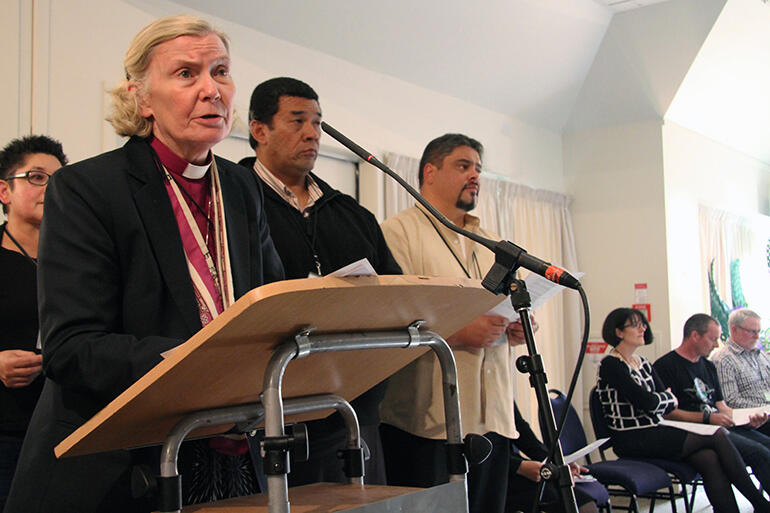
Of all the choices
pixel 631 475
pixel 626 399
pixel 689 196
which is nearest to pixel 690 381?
pixel 626 399

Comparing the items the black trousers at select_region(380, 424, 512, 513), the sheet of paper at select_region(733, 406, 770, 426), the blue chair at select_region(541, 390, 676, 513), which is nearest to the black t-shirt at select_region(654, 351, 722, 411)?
the sheet of paper at select_region(733, 406, 770, 426)

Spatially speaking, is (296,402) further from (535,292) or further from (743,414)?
(743,414)

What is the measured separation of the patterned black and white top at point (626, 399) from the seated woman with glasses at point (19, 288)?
3.48m

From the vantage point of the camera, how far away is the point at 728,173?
817 centimetres

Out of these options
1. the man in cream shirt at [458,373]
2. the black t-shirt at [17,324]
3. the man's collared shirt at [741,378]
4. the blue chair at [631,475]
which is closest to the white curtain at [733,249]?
the man's collared shirt at [741,378]

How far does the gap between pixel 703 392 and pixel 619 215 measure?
1.89 meters

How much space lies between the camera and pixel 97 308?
1233 millimetres

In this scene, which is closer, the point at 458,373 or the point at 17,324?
the point at 17,324

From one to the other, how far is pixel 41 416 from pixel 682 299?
637 centimetres

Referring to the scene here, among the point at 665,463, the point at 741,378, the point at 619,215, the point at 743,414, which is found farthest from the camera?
the point at 619,215

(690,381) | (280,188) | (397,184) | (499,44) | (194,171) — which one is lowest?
(690,381)

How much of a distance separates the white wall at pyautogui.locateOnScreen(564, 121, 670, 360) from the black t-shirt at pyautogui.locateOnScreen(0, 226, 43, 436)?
17.8ft

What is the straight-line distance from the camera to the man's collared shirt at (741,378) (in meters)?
5.91

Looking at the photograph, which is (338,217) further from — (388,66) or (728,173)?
(728,173)
